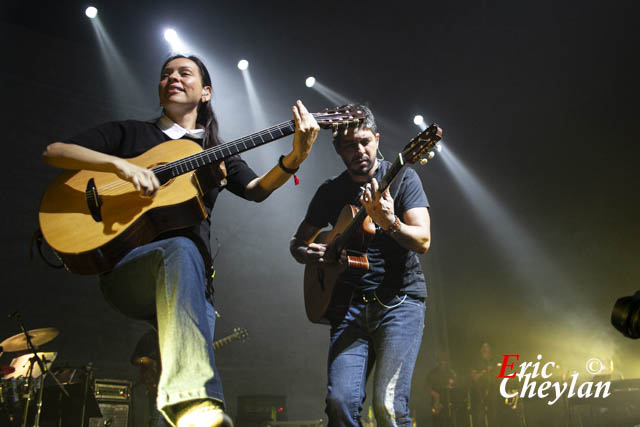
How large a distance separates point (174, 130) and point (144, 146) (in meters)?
0.21

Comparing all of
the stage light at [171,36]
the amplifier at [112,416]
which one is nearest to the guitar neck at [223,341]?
the amplifier at [112,416]

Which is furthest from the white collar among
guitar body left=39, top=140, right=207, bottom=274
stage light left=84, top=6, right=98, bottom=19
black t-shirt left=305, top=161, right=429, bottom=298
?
stage light left=84, top=6, right=98, bottom=19

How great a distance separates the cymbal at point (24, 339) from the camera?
5473 millimetres

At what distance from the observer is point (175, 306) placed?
143cm

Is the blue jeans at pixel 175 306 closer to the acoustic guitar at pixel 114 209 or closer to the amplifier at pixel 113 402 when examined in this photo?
the acoustic guitar at pixel 114 209

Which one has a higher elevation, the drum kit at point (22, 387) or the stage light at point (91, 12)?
the stage light at point (91, 12)

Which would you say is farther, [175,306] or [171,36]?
[171,36]

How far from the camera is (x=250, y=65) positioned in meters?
9.22

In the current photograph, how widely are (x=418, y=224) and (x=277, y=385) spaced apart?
678 centimetres

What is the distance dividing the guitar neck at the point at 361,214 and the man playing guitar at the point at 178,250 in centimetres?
73

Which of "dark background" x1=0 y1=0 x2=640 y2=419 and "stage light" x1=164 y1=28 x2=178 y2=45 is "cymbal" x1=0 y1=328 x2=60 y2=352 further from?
"stage light" x1=164 y1=28 x2=178 y2=45

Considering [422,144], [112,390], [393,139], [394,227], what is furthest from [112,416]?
[393,139]

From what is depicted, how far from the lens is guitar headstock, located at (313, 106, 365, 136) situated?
2518mm

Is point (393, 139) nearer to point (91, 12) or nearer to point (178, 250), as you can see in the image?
point (91, 12)
